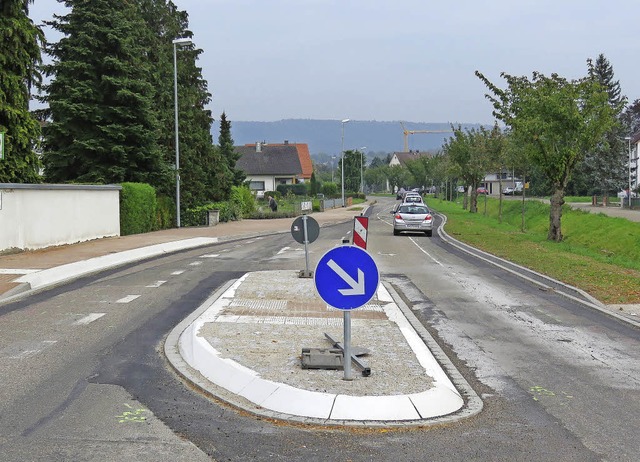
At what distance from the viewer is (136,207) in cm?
3070

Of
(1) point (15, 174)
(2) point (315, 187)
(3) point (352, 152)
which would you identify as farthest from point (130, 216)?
(3) point (352, 152)

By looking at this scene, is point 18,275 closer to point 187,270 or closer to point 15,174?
point 187,270

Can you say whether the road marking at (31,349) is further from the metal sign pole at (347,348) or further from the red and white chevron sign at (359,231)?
the red and white chevron sign at (359,231)

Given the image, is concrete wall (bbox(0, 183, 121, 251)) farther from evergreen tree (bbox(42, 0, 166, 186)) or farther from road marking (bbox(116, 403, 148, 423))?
road marking (bbox(116, 403, 148, 423))

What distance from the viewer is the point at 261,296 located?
13.0m

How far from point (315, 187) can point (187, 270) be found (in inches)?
3095

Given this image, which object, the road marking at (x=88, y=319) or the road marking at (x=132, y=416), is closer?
the road marking at (x=132, y=416)

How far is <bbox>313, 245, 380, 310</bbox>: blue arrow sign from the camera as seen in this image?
6633 millimetres

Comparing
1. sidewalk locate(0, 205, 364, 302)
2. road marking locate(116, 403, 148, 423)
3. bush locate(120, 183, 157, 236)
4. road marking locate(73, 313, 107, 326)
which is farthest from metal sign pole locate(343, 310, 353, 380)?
bush locate(120, 183, 157, 236)

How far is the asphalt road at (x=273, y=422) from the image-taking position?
5352 mm

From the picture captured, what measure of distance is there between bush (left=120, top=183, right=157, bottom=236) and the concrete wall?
875 millimetres

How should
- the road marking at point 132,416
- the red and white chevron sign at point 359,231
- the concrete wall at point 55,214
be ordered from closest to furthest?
the road marking at point 132,416, the red and white chevron sign at point 359,231, the concrete wall at point 55,214

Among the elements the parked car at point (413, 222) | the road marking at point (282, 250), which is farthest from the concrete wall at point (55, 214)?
the parked car at point (413, 222)

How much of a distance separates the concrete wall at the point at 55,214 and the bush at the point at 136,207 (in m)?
0.88
